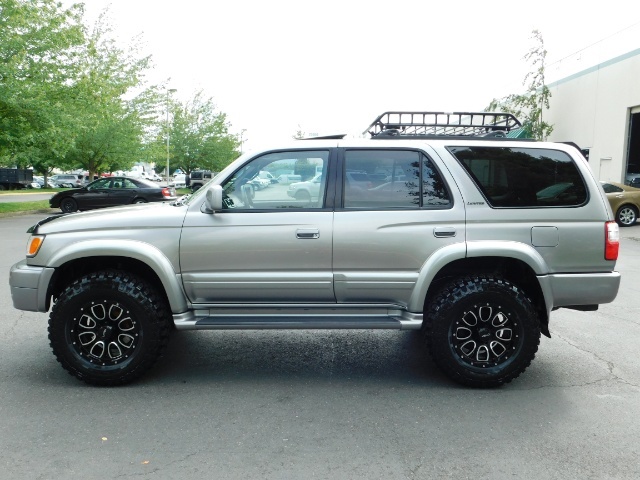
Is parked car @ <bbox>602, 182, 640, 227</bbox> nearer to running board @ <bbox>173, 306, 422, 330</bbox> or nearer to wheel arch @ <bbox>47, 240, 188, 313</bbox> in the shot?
running board @ <bbox>173, 306, 422, 330</bbox>

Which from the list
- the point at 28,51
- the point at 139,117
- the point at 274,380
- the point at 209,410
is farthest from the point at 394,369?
the point at 139,117

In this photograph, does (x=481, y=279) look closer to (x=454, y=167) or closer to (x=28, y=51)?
(x=454, y=167)

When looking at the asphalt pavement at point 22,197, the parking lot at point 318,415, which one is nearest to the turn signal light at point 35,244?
the parking lot at point 318,415

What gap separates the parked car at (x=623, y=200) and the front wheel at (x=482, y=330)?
15.7 m

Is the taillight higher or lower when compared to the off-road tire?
higher

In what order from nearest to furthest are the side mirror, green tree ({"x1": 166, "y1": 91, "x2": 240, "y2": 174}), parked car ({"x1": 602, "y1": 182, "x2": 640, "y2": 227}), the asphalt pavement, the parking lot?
the parking lot < the side mirror < parked car ({"x1": 602, "y1": 182, "x2": 640, "y2": 227}) < the asphalt pavement < green tree ({"x1": 166, "y1": 91, "x2": 240, "y2": 174})

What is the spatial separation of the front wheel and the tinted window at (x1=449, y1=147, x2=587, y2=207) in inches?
27.4

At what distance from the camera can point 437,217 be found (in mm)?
4590

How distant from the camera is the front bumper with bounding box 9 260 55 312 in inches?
181

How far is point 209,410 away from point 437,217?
2.23 metres

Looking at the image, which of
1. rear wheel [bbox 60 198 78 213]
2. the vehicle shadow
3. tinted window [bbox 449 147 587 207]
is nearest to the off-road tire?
the vehicle shadow

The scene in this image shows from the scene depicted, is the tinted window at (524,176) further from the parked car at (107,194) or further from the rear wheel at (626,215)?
the parked car at (107,194)

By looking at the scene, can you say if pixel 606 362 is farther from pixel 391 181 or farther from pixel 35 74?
pixel 35 74

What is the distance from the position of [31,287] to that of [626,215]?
18.6 m
